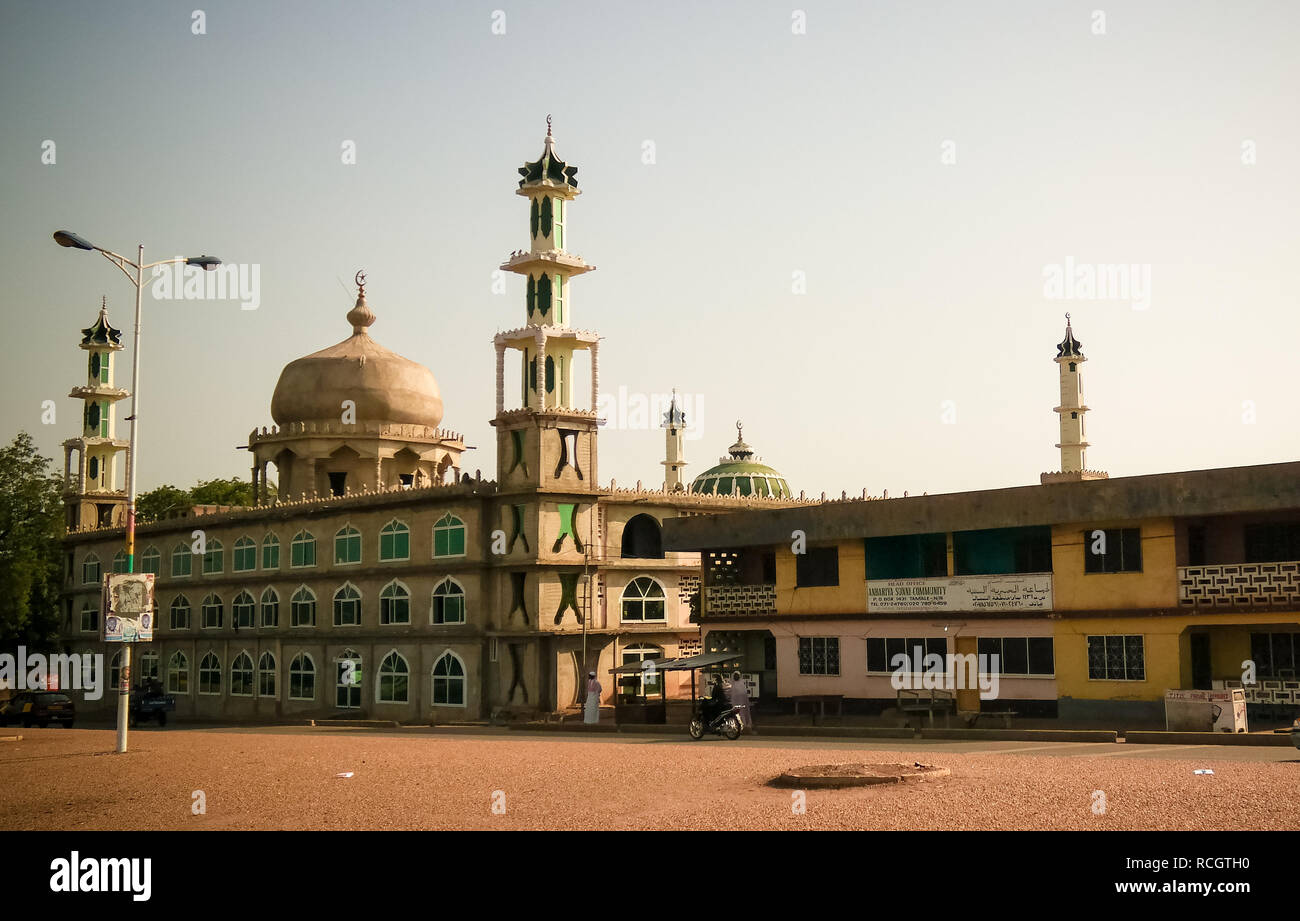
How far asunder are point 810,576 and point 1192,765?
64.5 feet

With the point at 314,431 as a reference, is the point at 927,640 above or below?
below

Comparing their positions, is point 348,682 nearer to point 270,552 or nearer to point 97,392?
point 270,552

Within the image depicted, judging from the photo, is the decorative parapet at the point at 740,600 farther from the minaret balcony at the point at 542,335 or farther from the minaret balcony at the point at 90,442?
the minaret balcony at the point at 90,442

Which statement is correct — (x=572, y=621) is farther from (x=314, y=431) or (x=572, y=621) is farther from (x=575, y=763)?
(x=575, y=763)

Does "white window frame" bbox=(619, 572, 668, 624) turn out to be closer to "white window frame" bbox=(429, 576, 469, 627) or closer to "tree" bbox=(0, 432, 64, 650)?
"white window frame" bbox=(429, 576, 469, 627)

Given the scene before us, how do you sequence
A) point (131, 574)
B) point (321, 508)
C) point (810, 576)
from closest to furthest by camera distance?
point (131, 574), point (810, 576), point (321, 508)

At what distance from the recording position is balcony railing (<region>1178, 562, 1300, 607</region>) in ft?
97.0

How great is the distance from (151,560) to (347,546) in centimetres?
1788

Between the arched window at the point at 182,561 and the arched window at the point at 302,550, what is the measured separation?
988 centimetres

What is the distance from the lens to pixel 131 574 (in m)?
29.2

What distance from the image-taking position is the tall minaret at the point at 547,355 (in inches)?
1874

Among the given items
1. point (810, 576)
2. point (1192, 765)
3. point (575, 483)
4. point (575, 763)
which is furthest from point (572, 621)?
point (1192, 765)

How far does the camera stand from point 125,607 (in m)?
28.9

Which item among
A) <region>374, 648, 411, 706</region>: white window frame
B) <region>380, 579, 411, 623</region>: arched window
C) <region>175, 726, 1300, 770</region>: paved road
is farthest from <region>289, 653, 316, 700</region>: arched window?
<region>175, 726, 1300, 770</region>: paved road
